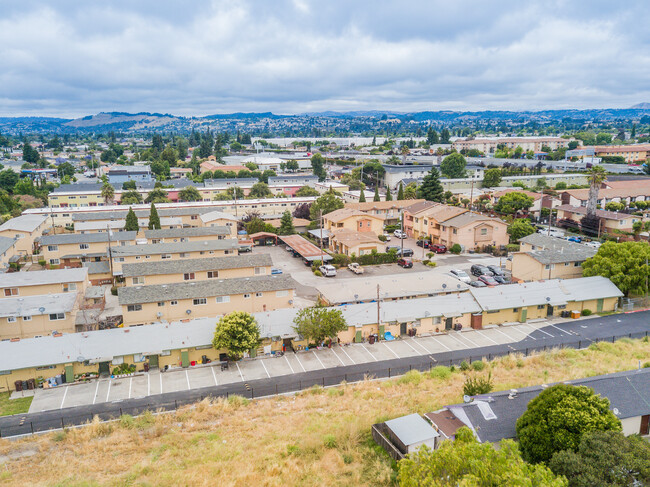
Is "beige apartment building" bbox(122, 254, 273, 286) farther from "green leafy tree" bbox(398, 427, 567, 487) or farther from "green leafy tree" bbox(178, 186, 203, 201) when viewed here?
"green leafy tree" bbox(178, 186, 203, 201)

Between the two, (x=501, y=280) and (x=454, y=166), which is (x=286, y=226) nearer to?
(x=501, y=280)

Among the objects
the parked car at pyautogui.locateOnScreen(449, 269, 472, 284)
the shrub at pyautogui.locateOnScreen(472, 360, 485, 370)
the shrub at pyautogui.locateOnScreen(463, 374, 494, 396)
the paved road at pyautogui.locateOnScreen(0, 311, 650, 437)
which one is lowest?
the paved road at pyautogui.locateOnScreen(0, 311, 650, 437)

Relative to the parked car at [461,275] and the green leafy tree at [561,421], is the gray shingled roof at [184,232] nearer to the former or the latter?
the parked car at [461,275]

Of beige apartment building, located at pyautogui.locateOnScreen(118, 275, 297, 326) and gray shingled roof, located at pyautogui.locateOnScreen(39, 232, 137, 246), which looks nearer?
beige apartment building, located at pyautogui.locateOnScreen(118, 275, 297, 326)

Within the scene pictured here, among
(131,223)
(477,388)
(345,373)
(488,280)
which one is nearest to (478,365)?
(477,388)

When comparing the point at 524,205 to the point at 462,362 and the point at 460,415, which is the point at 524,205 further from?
the point at 460,415

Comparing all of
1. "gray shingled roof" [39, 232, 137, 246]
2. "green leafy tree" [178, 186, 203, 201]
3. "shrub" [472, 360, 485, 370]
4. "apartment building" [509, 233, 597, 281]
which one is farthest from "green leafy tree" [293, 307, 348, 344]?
"green leafy tree" [178, 186, 203, 201]
